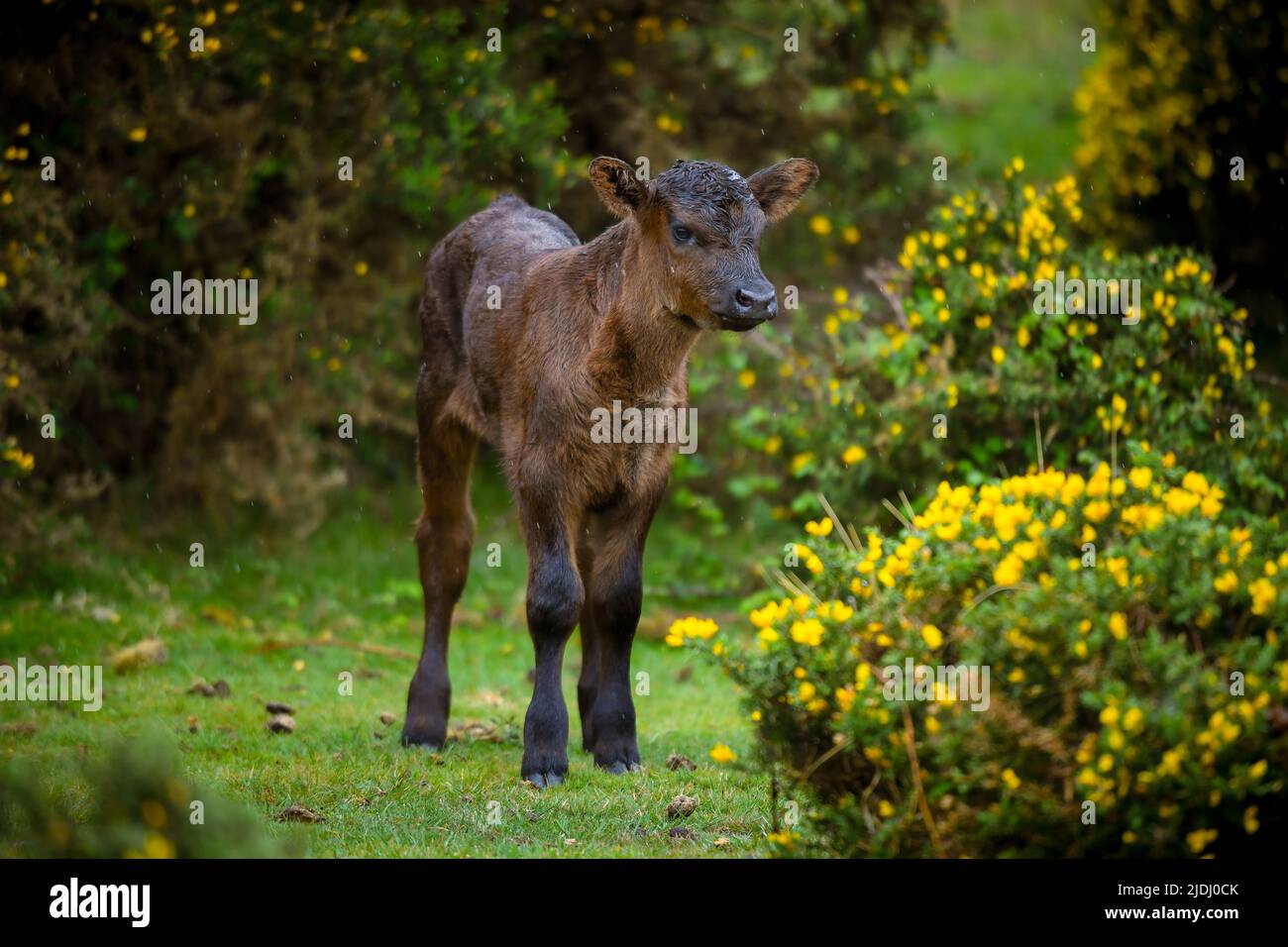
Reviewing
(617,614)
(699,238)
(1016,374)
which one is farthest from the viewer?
(1016,374)

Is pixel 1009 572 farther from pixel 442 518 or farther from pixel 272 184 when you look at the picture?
pixel 272 184

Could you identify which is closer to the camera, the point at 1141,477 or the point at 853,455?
the point at 1141,477

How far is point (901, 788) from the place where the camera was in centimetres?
556

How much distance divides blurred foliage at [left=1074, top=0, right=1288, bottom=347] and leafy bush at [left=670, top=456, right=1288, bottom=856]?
9.41 m

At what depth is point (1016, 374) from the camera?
1042 centimetres

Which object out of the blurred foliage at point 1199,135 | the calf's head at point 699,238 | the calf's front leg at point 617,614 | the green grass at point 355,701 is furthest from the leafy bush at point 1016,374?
the blurred foliage at point 1199,135

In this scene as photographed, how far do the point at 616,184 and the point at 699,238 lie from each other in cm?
57

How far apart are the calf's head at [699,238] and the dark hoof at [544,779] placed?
2293 millimetres

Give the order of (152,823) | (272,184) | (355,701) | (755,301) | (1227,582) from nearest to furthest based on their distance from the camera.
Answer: (152,823) → (1227,582) → (755,301) → (355,701) → (272,184)

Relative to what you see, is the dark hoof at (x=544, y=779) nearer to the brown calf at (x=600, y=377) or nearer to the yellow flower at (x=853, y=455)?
the brown calf at (x=600, y=377)

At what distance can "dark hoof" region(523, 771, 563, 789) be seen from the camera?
24.9 ft

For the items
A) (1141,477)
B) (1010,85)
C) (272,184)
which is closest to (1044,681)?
(1141,477)

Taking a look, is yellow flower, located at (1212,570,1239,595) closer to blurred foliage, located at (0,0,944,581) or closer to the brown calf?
the brown calf
